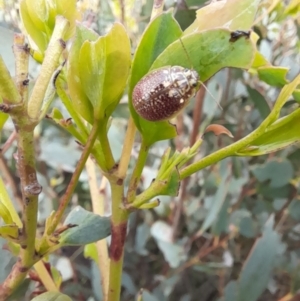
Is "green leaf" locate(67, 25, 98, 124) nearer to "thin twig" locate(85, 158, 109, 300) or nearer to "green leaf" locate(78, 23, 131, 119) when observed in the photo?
"green leaf" locate(78, 23, 131, 119)

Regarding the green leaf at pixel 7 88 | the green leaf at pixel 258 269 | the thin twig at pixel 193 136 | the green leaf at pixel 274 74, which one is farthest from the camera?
the thin twig at pixel 193 136

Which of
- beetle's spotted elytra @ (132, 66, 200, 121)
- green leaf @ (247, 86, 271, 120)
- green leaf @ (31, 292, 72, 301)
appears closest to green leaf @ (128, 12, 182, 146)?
beetle's spotted elytra @ (132, 66, 200, 121)

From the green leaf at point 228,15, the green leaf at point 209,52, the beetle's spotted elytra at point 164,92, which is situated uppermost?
the green leaf at point 228,15

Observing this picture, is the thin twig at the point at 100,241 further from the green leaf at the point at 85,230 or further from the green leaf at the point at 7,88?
the green leaf at the point at 7,88

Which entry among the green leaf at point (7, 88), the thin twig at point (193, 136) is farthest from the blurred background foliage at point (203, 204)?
the green leaf at point (7, 88)

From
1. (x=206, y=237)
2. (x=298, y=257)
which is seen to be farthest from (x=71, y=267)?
(x=298, y=257)

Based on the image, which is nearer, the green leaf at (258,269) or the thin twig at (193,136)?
the green leaf at (258,269)

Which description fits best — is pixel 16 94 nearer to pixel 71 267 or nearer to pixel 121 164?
pixel 121 164
